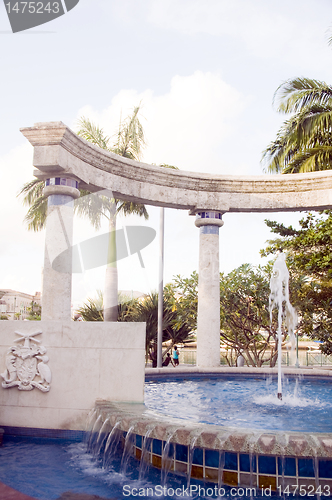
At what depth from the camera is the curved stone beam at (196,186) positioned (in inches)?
481

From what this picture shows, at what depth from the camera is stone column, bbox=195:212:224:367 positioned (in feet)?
44.5

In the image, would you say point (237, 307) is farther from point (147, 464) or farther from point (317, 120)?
point (147, 464)

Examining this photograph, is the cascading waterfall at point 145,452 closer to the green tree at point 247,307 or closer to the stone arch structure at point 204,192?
the stone arch structure at point 204,192

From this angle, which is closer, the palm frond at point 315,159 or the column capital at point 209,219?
the column capital at point 209,219

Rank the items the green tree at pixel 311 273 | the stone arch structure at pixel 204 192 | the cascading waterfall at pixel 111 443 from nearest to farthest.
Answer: the cascading waterfall at pixel 111 443 < the stone arch structure at pixel 204 192 < the green tree at pixel 311 273

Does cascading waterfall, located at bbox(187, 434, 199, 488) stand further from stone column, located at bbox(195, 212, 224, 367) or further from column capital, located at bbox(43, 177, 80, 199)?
stone column, located at bbox(195, 212, 224, 367)

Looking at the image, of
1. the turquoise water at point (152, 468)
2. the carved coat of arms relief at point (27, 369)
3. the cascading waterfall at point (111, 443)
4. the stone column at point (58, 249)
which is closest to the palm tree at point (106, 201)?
the stone column at point (58, 249)

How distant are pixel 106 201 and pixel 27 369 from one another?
1694 cm

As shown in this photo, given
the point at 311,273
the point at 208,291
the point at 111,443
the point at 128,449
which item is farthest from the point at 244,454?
the point at 311,273

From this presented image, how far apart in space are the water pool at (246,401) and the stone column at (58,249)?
293 centimetres

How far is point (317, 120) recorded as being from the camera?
16703 mm

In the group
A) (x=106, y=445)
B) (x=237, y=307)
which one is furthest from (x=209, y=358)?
(x=106, y=445)

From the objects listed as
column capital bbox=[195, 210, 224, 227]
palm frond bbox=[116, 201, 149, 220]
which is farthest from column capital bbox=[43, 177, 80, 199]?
palm frond bbox=[116, 201, 149, 220]

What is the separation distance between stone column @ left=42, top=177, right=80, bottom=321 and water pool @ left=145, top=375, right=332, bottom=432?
2.93 m
